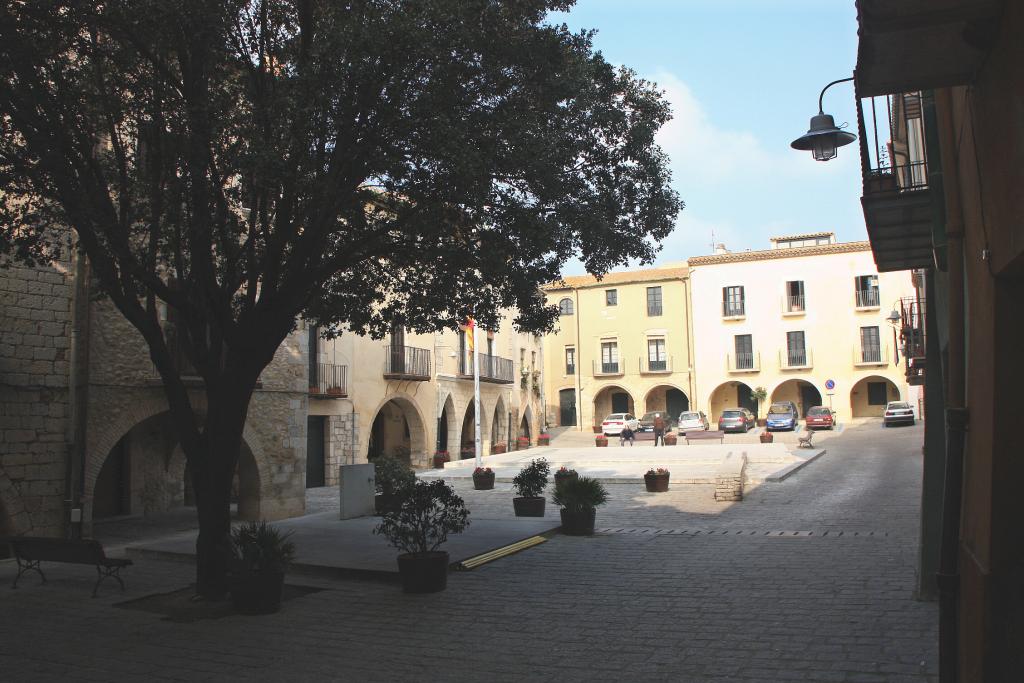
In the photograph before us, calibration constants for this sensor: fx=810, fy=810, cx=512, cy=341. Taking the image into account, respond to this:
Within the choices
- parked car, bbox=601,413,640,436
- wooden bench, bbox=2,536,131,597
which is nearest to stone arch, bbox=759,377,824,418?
parked car, bbox=601,413,640,436

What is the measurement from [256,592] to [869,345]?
4519 centimetres

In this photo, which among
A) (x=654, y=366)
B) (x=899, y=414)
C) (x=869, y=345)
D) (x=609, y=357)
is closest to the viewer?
(x=899, y=414)

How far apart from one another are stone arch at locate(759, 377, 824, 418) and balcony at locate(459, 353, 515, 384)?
19.6 m

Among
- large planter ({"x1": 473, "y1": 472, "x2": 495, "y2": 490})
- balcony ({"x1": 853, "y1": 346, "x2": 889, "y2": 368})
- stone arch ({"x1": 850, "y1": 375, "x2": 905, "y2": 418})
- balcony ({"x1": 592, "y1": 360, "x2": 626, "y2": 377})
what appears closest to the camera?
large planter ({"x1": 473, "y1": 472, "x2": 495, "y2": 490})

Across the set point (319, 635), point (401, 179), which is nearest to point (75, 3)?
point (401, 179)

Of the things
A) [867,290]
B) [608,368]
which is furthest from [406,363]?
[867,290]

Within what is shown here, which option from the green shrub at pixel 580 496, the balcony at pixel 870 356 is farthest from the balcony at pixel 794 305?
the green shrub at pixel 580 496

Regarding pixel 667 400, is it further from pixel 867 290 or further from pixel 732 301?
pixel 867 290

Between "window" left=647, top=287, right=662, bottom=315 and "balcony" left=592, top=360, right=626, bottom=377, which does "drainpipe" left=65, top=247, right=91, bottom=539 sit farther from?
"window" left=647, top=287, right=662, bottom=315

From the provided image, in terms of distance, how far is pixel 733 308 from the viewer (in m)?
50.4

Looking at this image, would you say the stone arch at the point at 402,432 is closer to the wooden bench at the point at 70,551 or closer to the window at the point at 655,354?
the wooden bench at the point at 70,551

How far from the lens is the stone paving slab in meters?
10.9

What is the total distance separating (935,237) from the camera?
667 centimetres

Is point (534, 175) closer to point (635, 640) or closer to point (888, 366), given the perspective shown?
point (635, 640)
